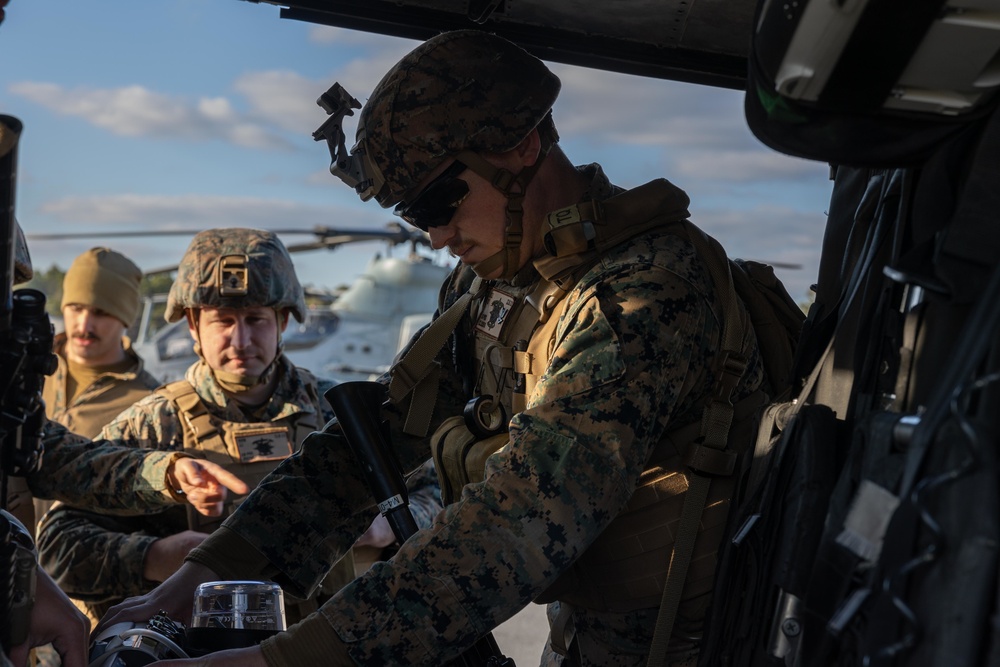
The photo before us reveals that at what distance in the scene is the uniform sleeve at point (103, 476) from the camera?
3.42 metres

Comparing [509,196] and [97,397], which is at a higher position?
[509,196]

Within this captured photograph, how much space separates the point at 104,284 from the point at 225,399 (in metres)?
1.89

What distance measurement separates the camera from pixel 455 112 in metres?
2.36

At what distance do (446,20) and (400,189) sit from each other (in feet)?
1.50

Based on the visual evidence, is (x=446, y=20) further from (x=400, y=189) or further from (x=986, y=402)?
(x=986, y=402)

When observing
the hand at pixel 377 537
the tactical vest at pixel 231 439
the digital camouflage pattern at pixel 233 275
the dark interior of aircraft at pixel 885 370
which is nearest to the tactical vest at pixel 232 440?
the tactical vest at pixel 231 439

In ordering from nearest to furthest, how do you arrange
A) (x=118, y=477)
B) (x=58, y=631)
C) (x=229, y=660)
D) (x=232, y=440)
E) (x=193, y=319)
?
1. (x=229, y=660)
2. (x=58, y=631)
3. (x=118, y=477)
4. (x=232, y=440)
5. (x=193, y=319)

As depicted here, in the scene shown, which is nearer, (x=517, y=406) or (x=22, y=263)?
(x=517, y=406)

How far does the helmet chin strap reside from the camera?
2.37 m

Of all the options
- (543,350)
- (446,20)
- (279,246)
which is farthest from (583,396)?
(279,246)

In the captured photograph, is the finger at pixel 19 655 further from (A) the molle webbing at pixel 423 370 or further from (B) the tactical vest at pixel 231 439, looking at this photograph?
(B) the tactical vest at pixel 231 439

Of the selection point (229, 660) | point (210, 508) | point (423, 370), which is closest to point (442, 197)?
point (423, 370)

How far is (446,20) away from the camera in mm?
2545

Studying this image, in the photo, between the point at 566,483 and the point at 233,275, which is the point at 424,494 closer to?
the point at 233,275
